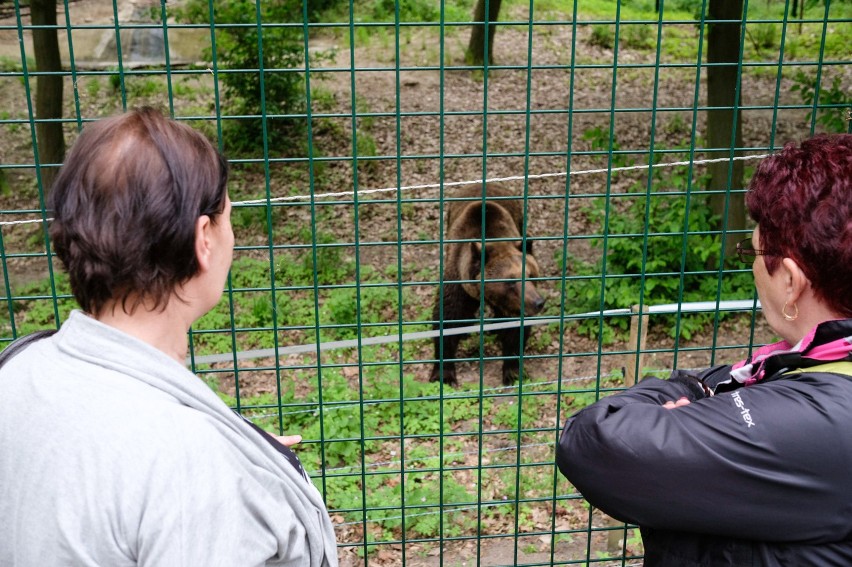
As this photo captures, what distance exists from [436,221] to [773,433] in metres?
8.00

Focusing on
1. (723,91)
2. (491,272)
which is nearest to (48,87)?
(491,272)

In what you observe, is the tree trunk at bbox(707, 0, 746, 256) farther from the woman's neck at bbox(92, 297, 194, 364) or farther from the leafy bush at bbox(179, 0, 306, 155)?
the woman's neck at bbox(92, 297, 194, 364)

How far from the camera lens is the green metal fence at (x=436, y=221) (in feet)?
10.3

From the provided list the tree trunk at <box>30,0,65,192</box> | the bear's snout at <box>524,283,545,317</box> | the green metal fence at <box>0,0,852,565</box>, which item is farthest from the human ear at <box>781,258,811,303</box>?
the tree trunk at <box>30,0,65,192</box>

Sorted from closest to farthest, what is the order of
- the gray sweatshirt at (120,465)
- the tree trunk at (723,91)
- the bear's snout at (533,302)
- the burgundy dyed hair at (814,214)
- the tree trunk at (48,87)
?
the gray sweatshirt at (120,465), the burgundy dyed hair at (814,214), the tree trunk at (723,91), the bear's snout at (533,302), the tree trunk at (48,87)

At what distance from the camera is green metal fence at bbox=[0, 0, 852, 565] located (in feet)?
10.3

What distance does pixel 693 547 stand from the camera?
182cm

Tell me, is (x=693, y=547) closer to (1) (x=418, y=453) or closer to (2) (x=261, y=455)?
(2) (x=261, y=455)

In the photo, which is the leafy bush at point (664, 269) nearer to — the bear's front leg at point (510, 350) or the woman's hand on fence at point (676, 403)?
the bear's front leg at point (510, 350)

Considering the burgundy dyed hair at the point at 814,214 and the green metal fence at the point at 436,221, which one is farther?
the green metal fence at the point at 436,221

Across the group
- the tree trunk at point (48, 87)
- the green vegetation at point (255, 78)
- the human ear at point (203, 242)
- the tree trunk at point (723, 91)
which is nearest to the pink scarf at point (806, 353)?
the human ear at point (203, 242)

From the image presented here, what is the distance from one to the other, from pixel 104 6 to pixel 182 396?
1543 cm

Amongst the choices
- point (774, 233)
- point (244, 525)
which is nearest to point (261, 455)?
point (244, 525)

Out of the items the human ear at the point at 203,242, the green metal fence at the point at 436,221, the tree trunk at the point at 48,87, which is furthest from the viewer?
the tree trunk at the point at 48,87
